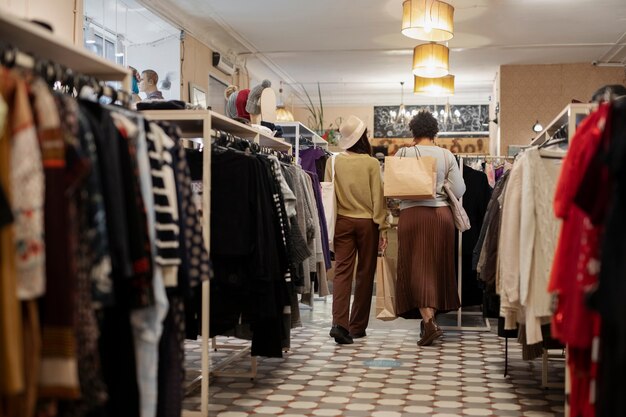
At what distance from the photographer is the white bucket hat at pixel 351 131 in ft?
19.4

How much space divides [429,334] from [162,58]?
545 centimetres

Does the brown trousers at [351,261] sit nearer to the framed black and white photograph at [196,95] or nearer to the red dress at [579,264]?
the red dress at [579,264]

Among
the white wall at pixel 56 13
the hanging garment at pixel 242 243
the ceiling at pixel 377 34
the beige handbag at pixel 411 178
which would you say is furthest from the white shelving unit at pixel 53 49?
the ceiling at pixel 377 34

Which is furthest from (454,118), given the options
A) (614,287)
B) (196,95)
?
(614,287)

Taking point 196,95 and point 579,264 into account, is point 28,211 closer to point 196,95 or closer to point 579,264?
point 579,264

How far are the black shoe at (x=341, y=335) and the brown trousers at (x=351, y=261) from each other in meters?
0.03

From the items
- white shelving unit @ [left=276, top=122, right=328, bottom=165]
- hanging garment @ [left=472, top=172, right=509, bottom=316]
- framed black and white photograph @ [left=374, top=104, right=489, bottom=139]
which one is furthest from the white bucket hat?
framed black and white photograph @ [left=374, top=104, right=489, bottom=139]

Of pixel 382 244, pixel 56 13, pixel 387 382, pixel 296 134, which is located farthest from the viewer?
pixel 296 134

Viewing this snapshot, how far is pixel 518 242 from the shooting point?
3.41m

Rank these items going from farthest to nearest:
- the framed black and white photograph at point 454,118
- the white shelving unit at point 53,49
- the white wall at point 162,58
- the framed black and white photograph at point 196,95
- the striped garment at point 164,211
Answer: the framed black and white photograph at point 454,118
the framed black and white photograph at point 196,95
the white wall at point 162,58
the striped garment at point 164,211
the white shelving unit at point 53,49

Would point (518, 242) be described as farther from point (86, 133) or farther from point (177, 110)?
point (86, 133)

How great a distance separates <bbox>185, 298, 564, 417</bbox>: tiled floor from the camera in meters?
3.81

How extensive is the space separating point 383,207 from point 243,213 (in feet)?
7.56

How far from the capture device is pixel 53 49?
2.18m
